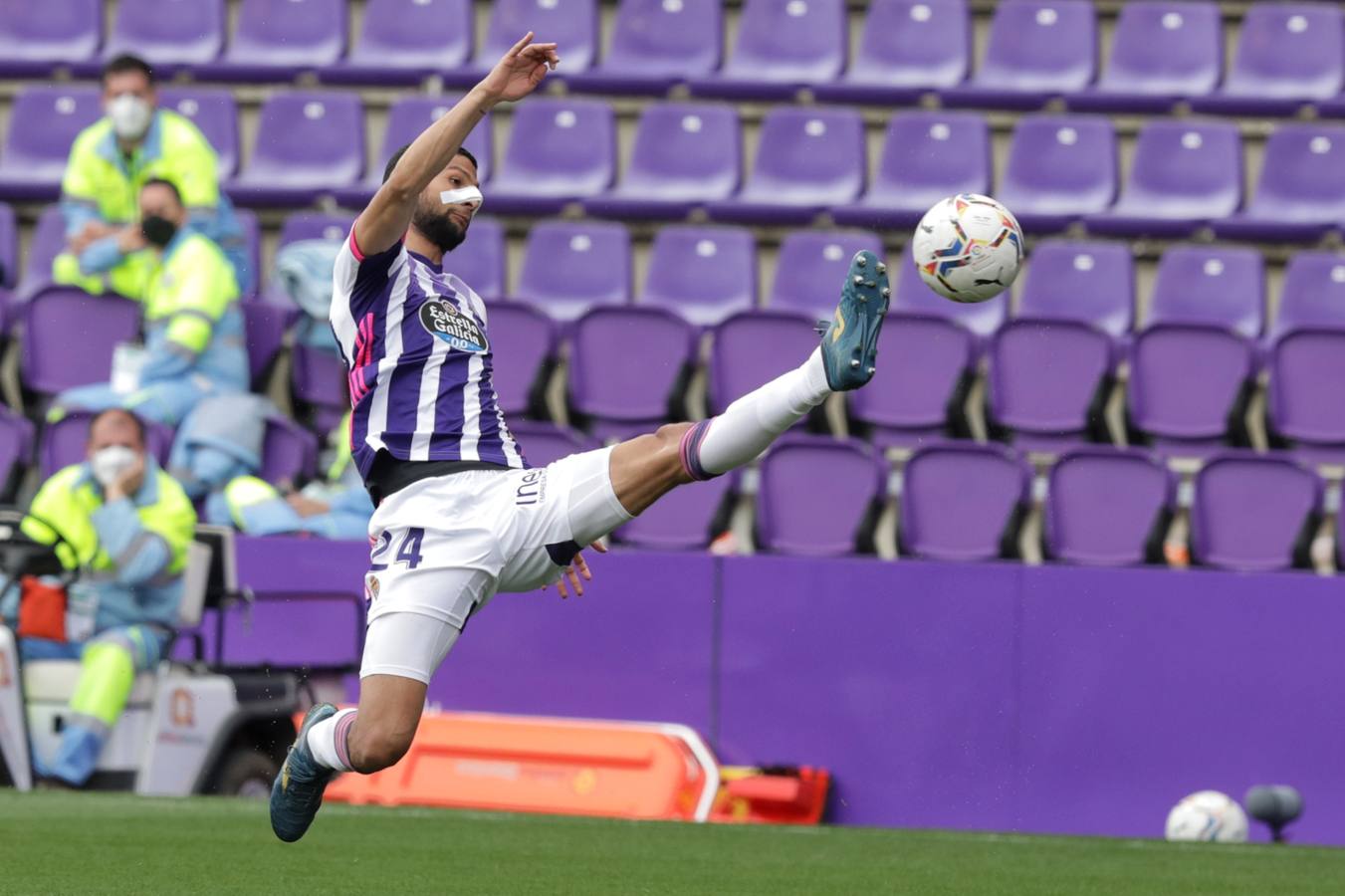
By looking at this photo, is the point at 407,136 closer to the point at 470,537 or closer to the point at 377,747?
the point at 470,537

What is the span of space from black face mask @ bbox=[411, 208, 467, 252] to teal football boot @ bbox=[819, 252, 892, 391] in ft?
4.36

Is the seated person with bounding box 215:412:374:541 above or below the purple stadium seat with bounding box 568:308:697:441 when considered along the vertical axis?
below

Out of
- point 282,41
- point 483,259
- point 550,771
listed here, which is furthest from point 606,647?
point 282,41

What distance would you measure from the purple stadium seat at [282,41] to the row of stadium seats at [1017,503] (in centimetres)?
463

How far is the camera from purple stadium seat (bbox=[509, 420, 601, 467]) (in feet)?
34.3

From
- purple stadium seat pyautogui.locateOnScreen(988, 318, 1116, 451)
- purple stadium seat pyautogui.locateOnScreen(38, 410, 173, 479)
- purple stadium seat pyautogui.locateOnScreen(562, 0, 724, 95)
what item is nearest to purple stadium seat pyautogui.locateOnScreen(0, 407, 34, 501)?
purple stadium seat pyautogui.locateOnScreen(38, 410, 173, 479)

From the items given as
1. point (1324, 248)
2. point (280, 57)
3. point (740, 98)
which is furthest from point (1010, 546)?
point (280, 57)

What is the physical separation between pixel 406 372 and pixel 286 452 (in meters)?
5.30

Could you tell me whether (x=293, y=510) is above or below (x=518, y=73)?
below

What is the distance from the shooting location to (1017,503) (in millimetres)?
10258

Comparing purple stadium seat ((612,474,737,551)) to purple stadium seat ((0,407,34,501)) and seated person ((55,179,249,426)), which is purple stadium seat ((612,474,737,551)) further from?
purple stadium seat ((0,407,34,501))

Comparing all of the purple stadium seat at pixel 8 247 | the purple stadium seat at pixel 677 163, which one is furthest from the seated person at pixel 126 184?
the purple stadium seat at pixel 677 163

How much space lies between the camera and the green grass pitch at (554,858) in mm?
6355

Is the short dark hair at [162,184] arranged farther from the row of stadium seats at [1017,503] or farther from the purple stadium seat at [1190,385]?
the purple stadium seat at [1190,385]
